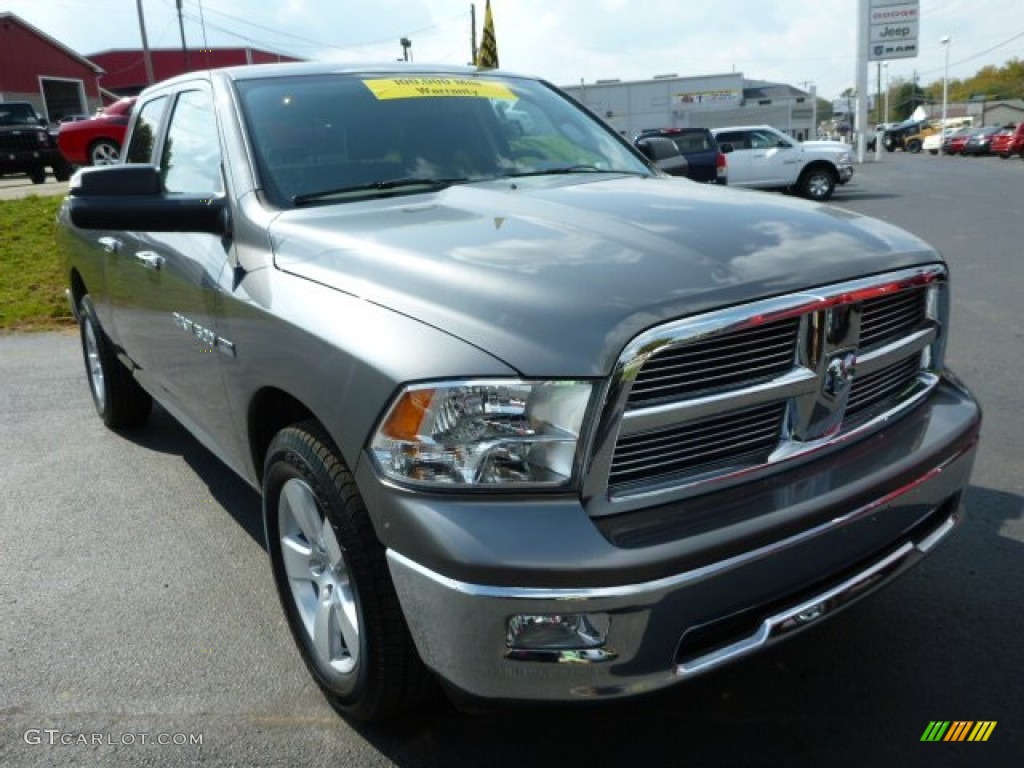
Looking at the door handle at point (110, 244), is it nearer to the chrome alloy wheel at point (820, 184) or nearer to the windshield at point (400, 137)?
the windshield at point (400, 137)

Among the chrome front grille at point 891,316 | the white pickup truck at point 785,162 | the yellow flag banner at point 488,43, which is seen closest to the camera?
the chrome front grille at point 891,316

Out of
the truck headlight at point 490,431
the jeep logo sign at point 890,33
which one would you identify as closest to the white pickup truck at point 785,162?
the jeep logo sign at point 890,33

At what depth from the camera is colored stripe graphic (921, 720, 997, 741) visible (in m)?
2.46

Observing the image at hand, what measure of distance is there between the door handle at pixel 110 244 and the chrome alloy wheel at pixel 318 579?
2.05m

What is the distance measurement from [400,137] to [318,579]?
168 cm

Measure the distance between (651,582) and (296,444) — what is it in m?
1.06

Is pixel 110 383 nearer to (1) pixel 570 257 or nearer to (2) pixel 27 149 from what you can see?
(1) pixel 570 257

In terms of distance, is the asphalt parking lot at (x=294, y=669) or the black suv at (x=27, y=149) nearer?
the asphalt parking lot at (x=294, y=669)

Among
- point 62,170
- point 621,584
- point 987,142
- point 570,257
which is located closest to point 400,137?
point 570,257

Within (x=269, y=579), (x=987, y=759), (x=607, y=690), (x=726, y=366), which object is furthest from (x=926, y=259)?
(x=269, y=579)

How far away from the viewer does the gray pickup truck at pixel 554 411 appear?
1965 millimetres

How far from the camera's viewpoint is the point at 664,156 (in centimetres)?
450

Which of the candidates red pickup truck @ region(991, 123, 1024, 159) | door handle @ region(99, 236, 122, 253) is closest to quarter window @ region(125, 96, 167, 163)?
door handle @ region(99, 236, 122, 253)

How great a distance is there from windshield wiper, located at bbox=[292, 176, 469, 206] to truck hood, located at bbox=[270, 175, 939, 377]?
13 cm
